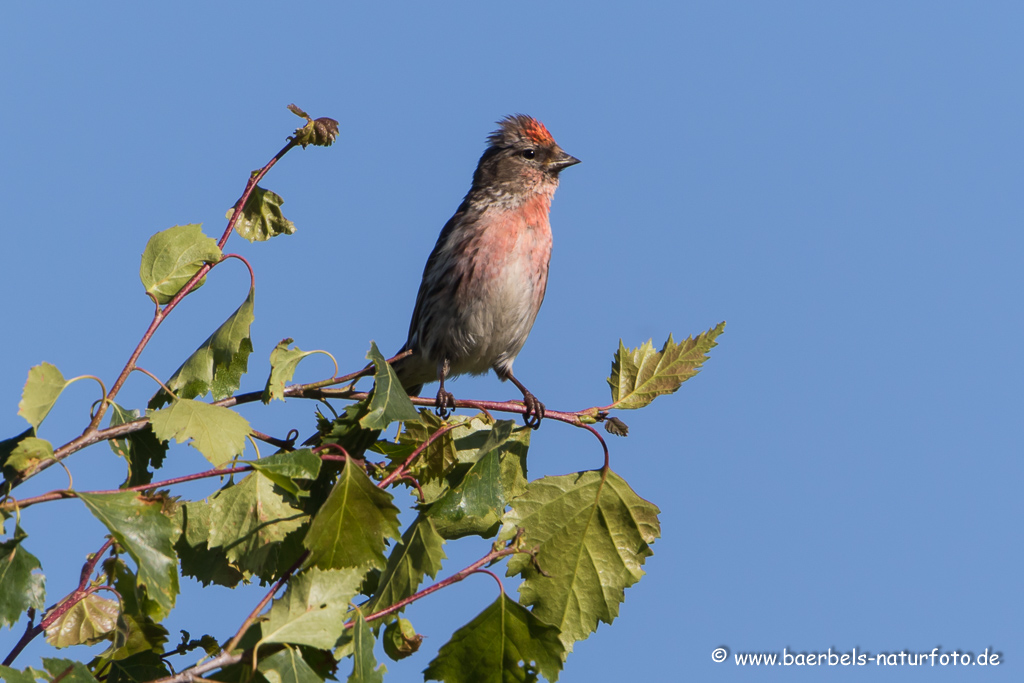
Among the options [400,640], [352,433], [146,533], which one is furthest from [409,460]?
[146,533]

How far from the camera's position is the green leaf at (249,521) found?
11.2 feet

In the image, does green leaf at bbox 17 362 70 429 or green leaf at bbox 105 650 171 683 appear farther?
green leaf at bbox 105 650 171 683

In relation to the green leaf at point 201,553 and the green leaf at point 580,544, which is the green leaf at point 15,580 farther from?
the green leaf at point 580,544

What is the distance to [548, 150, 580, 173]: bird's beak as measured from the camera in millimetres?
8180

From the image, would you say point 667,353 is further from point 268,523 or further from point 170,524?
point 170,524

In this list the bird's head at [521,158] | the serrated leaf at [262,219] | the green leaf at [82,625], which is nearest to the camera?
the green leaf at [82,625]

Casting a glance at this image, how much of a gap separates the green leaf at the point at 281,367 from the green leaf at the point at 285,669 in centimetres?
91

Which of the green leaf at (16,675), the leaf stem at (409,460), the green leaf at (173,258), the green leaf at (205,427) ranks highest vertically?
the green leaf at (173,258)

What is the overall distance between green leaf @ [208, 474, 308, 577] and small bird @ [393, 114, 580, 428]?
3.61 m

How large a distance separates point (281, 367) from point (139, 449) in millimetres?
667

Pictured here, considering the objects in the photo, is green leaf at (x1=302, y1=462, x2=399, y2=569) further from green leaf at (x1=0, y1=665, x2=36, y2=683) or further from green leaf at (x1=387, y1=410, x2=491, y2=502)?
green leaf at (x1=0, y1=665, x2=36, y2=683)

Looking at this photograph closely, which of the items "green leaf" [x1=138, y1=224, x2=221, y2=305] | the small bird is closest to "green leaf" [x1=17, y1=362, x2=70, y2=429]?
"green leaf" [x1=138, y1=224, x2=221, y2=305]

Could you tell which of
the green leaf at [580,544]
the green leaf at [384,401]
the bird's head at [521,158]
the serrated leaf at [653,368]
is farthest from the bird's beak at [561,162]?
the green leaf at [384,401]

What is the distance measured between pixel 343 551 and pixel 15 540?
103cm
